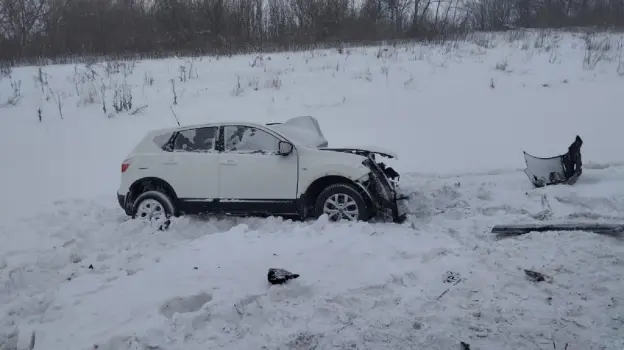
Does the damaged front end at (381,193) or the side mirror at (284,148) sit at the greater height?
the side mirror at (284,148)

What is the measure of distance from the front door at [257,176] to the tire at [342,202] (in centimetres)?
42

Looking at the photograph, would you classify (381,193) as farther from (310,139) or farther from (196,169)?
(196,169)

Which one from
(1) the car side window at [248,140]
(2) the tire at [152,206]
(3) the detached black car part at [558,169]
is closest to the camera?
(1) the car side window at [248,140]

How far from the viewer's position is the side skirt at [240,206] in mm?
7160

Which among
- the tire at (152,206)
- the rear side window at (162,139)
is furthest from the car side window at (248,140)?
the tire at (152,206)

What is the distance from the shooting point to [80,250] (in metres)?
6.48

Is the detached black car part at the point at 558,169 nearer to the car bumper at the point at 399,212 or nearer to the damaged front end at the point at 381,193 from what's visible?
the car bumper at the point at 399,212

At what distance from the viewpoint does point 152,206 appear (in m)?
7.43

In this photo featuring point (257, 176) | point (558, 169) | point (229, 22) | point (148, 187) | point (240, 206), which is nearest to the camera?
point (257, 176)

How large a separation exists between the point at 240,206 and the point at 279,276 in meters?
2.57

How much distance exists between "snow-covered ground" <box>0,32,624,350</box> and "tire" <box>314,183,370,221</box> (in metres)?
0.29

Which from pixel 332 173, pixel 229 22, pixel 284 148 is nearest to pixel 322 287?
pixel 332 173

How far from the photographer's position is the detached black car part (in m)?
8.44

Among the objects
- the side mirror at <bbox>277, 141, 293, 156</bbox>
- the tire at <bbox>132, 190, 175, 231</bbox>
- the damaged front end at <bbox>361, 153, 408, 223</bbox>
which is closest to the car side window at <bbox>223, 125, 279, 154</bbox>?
the side mirror at <bbox>277, 141, 293, 156</bbox>
